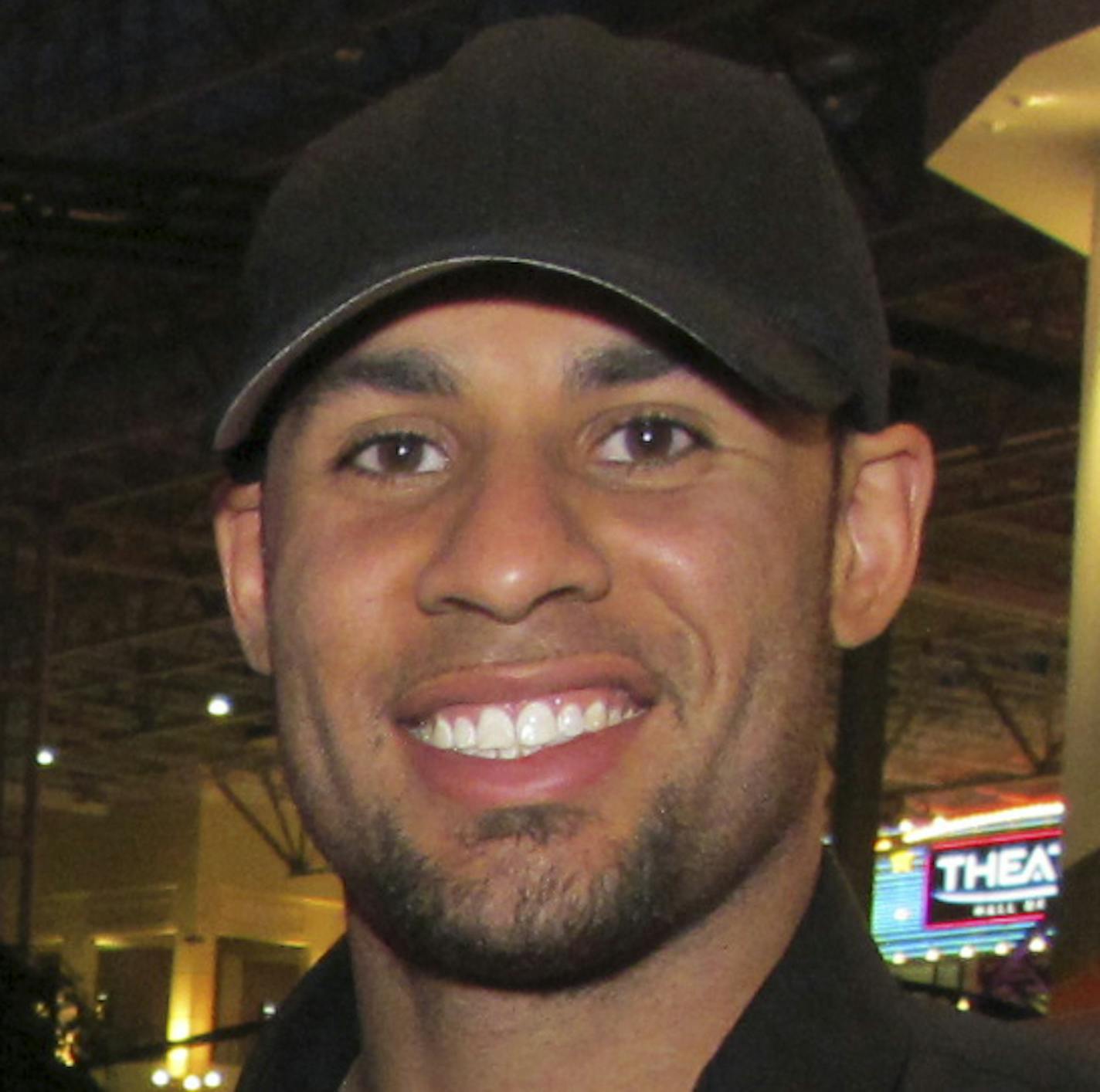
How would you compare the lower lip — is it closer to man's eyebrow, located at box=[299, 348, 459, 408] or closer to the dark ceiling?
man's eyebrow, located at box=[299, 348, 459, 408]

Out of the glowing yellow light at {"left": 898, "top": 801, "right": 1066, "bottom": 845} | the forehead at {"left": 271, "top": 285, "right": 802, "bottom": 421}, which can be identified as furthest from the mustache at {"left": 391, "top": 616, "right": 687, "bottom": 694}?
the glowing yellow light at {"left": 898, "top": 801, "right": 1066, "bottom": 845}

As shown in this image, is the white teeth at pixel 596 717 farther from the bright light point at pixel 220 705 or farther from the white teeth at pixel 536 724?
the bright light point at pixel 220 705

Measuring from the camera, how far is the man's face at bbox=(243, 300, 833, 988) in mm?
1266

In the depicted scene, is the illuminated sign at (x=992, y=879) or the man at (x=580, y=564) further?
the illuminated sign at (x=992, y=879)

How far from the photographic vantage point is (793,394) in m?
1.30

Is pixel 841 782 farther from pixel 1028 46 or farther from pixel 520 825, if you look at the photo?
pixel 520 825

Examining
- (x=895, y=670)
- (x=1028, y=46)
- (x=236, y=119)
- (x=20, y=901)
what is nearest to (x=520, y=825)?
(x=1028, y=46)

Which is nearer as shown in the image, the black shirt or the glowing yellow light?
the black shirt

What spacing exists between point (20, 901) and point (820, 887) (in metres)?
14.9

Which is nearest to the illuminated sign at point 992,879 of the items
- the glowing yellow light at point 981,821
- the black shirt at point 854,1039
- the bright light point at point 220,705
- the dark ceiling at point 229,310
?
the glowing yellow light at point 981,821

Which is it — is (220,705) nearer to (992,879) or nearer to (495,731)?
(992,879)

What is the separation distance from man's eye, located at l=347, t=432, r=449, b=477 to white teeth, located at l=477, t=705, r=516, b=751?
13 centimetres

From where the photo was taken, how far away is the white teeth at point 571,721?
50.6 inches

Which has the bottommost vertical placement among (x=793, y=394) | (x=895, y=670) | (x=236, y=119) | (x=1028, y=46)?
(x=793, y=394)
